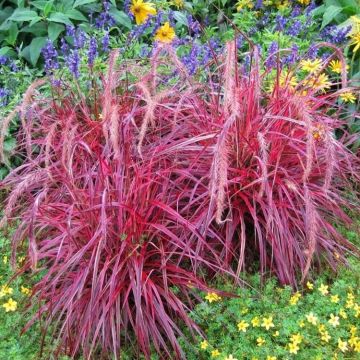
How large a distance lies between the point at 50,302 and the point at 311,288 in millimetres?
1143

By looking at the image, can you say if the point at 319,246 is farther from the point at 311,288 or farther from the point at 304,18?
the point at 304,18

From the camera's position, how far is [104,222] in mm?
2334

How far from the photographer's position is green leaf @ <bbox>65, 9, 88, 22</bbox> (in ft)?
12.9

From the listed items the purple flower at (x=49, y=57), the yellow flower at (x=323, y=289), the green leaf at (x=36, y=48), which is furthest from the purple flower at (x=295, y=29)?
the yellow flower at (x=323, y=289)

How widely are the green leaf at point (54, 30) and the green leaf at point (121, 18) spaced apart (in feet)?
1.15

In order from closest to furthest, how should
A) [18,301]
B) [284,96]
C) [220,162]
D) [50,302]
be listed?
[220,162] < [50,302] < [18,301] < [284,96]

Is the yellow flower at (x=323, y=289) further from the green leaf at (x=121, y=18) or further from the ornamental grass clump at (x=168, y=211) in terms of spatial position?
the green leaf at (x=121, y=18)

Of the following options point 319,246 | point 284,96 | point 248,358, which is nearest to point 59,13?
point 284,96

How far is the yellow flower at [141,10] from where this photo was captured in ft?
13.1

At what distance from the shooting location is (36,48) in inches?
155

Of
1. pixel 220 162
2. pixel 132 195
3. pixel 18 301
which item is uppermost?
pixel 220 162

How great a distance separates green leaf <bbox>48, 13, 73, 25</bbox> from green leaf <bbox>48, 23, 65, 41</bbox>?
0.18 ft

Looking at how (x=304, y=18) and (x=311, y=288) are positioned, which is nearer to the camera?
(x=311, y=288)

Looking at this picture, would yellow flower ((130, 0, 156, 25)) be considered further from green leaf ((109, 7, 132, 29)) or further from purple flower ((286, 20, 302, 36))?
purple flower ((286, 20, 302, 36))
